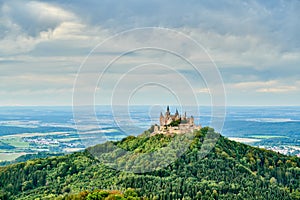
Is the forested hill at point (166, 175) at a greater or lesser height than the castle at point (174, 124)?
lesser

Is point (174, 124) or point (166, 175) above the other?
point (174, 124)

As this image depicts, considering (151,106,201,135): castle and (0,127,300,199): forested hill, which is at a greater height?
(151,106,201,135): castle

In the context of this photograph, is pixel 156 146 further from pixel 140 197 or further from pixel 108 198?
pixel 108 198

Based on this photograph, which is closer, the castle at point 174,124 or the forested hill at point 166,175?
the forested hill at point 166,175

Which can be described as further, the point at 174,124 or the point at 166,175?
the point at 174,124

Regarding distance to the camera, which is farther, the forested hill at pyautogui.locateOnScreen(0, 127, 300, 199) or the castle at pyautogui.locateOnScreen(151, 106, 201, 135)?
the castle at pyautogui.locateOnScreen(151, 106, 201, 135)
